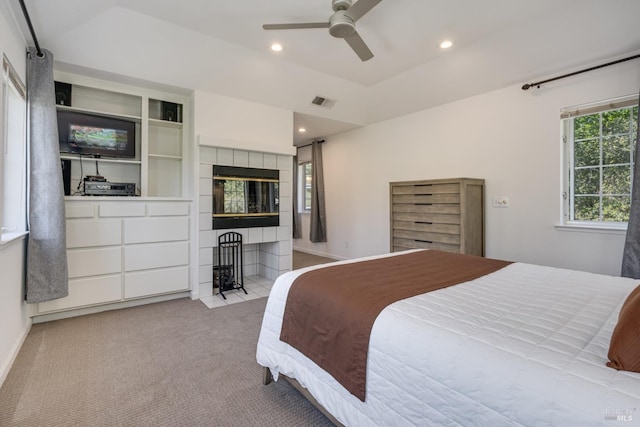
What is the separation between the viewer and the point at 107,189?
10.3 feet

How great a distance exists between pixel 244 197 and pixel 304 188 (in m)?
3.05

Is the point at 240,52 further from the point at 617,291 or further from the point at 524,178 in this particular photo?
the point at 617,291

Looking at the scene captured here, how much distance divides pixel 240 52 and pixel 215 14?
0.62 metres

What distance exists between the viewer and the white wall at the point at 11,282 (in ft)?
6.39

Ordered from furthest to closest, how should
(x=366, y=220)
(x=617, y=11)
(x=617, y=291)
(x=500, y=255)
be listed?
1. (x=366, y=220)
2. (x=500, y=255)
3. (x=617, y=11)
4. (x=617, y=291)

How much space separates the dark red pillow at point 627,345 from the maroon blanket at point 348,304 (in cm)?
70

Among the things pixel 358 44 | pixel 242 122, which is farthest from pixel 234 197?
pixel 358 44

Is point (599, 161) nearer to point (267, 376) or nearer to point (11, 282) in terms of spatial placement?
point (267, 376)

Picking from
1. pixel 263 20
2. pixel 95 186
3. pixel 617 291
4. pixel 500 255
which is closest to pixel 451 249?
pixel 500 255

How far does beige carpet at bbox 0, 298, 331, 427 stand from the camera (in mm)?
1600

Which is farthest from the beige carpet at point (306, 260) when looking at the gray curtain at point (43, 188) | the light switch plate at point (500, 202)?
the gray curtain at point (43, 188)

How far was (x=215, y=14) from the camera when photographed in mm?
2693

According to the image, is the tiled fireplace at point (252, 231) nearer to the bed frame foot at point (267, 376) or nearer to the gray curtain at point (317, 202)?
the gray curtain at point (317, 202)

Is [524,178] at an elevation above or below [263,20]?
below
